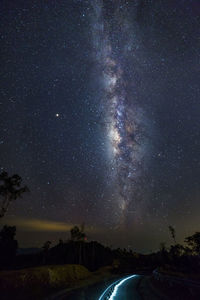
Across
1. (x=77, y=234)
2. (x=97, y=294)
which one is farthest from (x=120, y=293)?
(x=77, y=234)

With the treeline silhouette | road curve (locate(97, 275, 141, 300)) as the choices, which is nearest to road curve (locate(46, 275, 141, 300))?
road curve (locate(97, 275, 141, 300))

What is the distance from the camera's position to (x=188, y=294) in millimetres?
11047

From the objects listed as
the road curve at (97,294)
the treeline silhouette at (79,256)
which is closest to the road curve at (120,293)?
the road curve at (97,294)

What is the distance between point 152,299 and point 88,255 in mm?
85223

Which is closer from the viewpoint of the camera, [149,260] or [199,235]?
[199,235]

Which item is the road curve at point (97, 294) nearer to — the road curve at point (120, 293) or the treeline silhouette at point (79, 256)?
the road curve at point (120, 293)

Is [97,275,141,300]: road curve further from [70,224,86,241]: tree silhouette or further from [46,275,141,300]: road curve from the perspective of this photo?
[70,224,86,241]: tree silhouette

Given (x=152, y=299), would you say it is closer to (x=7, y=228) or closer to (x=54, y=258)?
(x=7, y=228)

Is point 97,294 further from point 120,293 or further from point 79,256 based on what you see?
point 79,256

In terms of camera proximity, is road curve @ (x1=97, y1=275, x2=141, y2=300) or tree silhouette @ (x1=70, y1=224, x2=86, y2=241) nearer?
road curve @ (x1=97, y1=275, x2=141, y2=300)

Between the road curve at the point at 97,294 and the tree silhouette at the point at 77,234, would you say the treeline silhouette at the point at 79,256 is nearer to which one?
the tree silhouette at the point at 77,234

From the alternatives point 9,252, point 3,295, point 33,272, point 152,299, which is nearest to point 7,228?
point 9,252

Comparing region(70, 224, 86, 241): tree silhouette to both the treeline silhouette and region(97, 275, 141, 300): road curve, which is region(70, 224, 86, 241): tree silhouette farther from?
region(97, 275, 141, 300): road curve

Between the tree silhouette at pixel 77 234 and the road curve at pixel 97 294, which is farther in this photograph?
the tree silhouette at pixel 77 234
